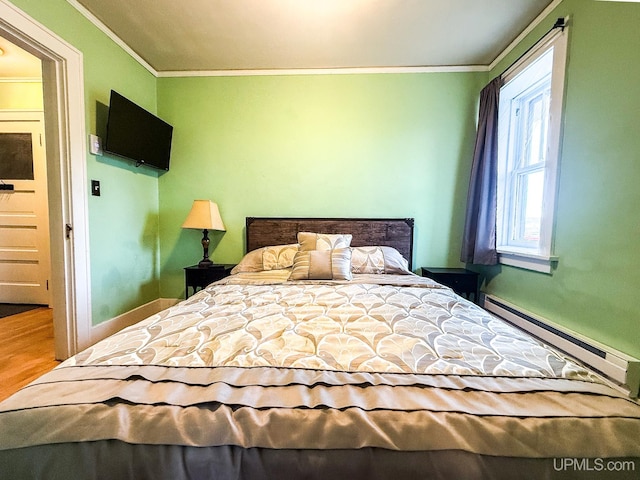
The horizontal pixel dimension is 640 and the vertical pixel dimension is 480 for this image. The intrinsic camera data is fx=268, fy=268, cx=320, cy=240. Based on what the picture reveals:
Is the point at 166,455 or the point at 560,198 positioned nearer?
the point at 166,455

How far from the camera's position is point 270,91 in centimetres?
288

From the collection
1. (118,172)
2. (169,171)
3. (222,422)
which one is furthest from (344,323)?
(169,171)

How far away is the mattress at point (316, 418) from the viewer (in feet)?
2.13

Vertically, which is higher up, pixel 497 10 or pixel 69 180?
pixel 497 10

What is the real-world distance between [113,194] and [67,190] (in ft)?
1.46

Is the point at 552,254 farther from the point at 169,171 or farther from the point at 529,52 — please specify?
the point at 169,171

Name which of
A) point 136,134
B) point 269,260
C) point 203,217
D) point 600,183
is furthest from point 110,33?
point 600,183

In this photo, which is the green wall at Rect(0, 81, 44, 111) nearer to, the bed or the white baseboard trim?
the white baseboard trim

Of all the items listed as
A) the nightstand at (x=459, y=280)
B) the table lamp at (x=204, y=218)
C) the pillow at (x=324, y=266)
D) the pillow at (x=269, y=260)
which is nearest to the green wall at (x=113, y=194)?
the table lamp at (x=204, y=218)

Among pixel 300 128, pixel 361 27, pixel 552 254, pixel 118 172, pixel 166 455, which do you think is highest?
pixel 361 27

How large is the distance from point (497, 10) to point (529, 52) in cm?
41

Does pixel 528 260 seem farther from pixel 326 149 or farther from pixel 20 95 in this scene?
pixel 20 95

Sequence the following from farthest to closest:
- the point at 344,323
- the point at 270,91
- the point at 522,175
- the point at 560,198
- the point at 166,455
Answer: the point at 270,91, the point at 522,175, the point at 560,198, the point at 344,323, the point at 166,455

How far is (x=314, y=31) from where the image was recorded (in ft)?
7.37
